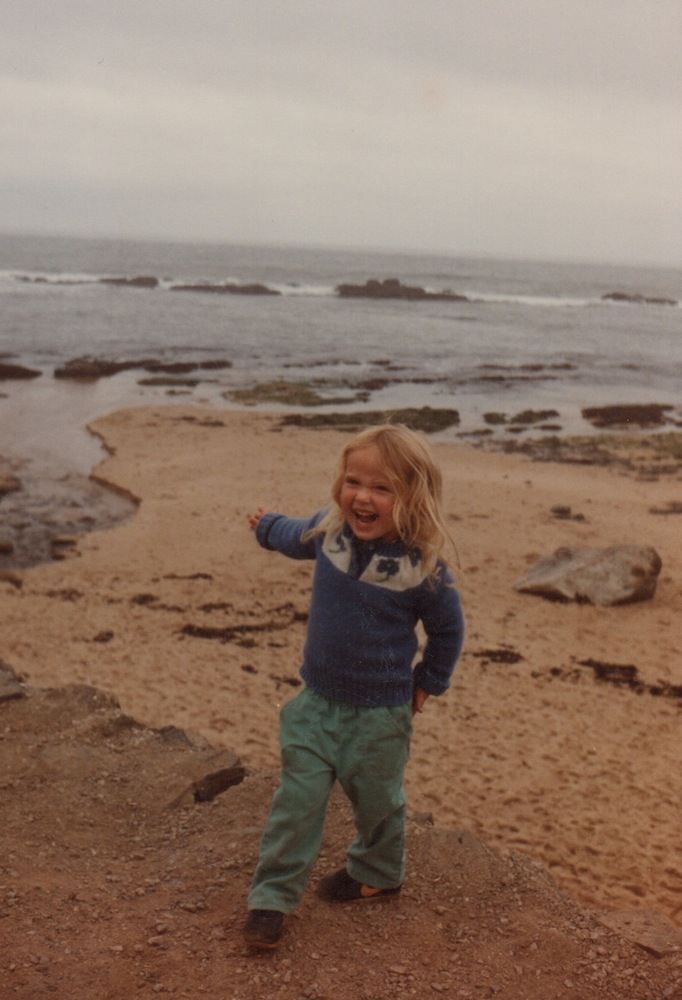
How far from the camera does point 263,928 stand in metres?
3.06

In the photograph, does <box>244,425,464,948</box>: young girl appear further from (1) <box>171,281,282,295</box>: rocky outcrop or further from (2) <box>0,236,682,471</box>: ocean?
(1) <box>171,281,282,295</box>: rocky outcrop

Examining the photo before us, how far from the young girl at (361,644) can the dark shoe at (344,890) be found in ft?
0.98

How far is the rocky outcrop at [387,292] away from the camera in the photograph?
65.6 meters


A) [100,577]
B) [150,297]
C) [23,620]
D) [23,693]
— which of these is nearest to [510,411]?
[100,577]

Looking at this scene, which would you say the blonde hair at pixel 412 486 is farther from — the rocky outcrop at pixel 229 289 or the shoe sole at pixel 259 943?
the rocky outcrop at pixel 229 289

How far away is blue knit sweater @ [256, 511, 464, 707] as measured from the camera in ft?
10.1

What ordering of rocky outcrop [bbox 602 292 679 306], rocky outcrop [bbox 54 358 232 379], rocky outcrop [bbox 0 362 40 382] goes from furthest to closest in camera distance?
rocky outcrop [bbox 602 292 679 306], rocky outcrop [bbox 54 358 232 379], rocky outcrop [bbox 0 362 40 382]

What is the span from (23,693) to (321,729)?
3154 mm

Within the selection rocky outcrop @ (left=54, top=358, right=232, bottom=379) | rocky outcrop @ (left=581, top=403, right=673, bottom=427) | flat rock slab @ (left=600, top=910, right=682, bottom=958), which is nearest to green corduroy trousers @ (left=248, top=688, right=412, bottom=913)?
flat rock slab @ (left=600, top=910, right=682, bottom=958)

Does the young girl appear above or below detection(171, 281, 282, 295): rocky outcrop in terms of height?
below

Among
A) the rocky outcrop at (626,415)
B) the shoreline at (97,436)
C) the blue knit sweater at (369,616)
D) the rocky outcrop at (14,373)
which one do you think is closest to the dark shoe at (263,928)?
the blue knit sweater at (369,616)

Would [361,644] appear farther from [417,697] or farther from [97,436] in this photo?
[97,436]

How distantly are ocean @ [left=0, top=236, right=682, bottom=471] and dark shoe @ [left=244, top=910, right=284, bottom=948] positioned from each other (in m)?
13.0

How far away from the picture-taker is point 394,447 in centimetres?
299
